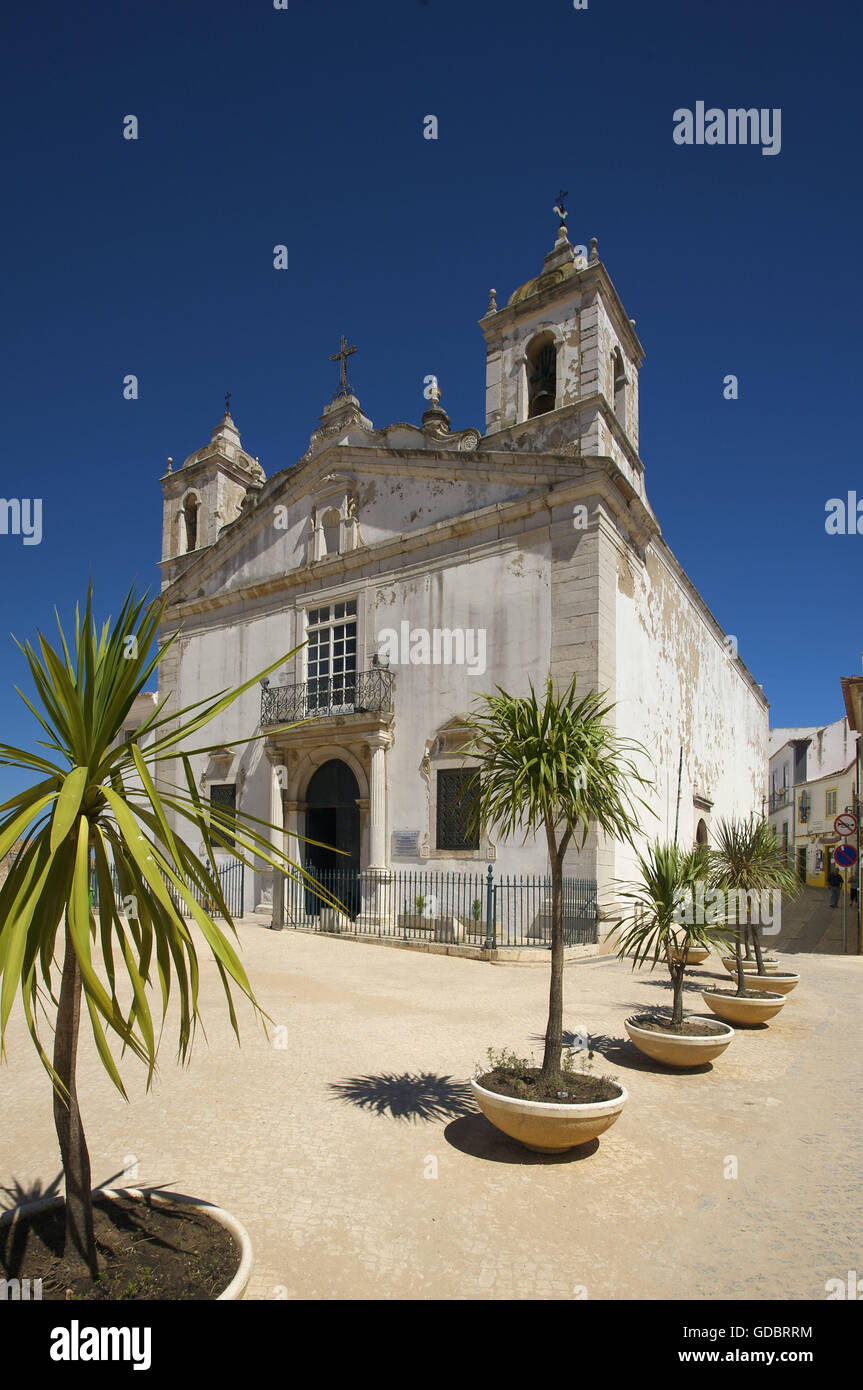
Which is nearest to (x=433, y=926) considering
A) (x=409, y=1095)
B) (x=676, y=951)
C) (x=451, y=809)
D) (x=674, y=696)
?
(x=451, y=809)

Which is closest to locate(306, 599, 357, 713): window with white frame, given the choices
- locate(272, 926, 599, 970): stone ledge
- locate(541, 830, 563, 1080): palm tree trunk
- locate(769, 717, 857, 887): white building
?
locate(272, 926, 599, 970): stone ledge

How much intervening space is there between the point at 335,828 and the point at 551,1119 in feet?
49.7

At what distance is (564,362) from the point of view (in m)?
16.9

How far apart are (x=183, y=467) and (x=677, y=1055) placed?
2351 centimetres

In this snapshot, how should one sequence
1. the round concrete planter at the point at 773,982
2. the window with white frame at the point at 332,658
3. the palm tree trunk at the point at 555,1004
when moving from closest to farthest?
1. the palm tree trunk at the point at 555,1004
2. the round concrete planter at the point at 773,982
3. the window with white frame at the point at 332,658

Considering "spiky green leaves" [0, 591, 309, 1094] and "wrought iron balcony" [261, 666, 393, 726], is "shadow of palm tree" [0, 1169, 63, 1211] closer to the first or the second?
"spiky green leaves" [0, 591, 309, 1094]

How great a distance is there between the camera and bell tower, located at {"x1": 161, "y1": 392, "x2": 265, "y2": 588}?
24.7 meters

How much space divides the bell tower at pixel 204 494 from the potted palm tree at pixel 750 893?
61.9 ft

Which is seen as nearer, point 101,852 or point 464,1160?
point 101,852

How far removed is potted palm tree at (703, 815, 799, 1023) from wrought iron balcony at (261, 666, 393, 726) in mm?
9184

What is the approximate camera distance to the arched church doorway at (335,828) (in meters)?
18.1

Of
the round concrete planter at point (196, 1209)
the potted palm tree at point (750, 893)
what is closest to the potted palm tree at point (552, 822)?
the round concrete planter at point (196, 1209)

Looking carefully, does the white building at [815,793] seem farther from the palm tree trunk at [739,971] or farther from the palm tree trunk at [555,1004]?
the palm tree trunk at [555,1004]

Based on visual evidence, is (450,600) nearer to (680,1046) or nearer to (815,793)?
(680,1046)
